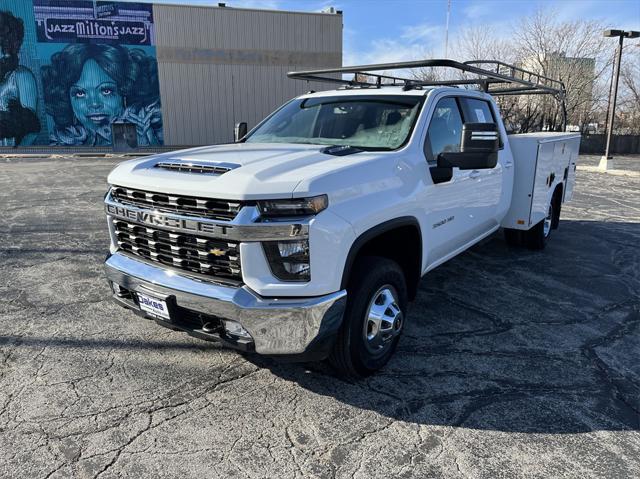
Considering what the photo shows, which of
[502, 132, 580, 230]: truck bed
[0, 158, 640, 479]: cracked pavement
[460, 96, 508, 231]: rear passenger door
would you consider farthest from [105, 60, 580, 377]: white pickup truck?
[502, 132, 580, 230]: truck bed

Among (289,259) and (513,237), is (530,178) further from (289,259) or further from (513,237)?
(289,259)

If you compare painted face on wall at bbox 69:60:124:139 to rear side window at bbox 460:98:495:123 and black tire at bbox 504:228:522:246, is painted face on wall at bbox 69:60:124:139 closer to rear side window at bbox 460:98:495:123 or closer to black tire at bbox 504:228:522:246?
black tire at bbox 504:228:522:246

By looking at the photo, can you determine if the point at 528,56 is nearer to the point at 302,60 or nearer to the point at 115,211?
the point at 302,60

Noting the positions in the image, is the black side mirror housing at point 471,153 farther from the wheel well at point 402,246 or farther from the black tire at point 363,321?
the black tire at point 363,321

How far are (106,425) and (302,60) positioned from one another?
2684 centimetres

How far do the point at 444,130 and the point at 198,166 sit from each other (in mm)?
2135

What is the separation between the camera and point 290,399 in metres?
3.14

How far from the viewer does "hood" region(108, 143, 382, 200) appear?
266 cm

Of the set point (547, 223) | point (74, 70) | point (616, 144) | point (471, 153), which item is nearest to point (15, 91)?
point (74, 70)

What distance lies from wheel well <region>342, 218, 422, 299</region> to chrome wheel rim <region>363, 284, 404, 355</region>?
296mm

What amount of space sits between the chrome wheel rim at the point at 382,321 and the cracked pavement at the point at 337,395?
0.84 ft

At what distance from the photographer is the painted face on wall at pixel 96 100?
25.4m

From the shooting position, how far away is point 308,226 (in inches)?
104

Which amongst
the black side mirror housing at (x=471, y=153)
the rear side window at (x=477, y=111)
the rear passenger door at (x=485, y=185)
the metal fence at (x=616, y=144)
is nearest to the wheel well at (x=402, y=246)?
the black side mirror housing at (x=471, y=153)
